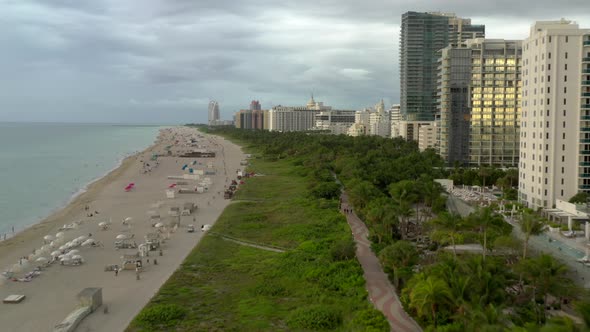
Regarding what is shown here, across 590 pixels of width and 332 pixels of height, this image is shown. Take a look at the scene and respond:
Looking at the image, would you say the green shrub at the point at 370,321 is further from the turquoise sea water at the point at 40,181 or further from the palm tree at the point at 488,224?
the turquoise sea water at the point at 40,181

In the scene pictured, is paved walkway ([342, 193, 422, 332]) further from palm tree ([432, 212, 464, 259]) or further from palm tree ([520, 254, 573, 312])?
palm tree ([520, 254, 573, 312])

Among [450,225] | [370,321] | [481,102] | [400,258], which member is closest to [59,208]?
[450,225]

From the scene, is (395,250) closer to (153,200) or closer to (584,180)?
(584,180)

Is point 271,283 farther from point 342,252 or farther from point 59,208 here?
point 59,208

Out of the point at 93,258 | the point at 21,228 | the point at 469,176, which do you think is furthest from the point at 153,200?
the point at 469,176

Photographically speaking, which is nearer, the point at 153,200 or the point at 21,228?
the point at 21,228

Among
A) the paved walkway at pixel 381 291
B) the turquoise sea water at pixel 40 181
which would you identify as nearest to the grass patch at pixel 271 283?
the paved walkway at pixel 381 291

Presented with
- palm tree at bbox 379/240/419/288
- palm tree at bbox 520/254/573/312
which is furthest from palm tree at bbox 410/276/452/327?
palm tree at bbox 379/240/419/288
